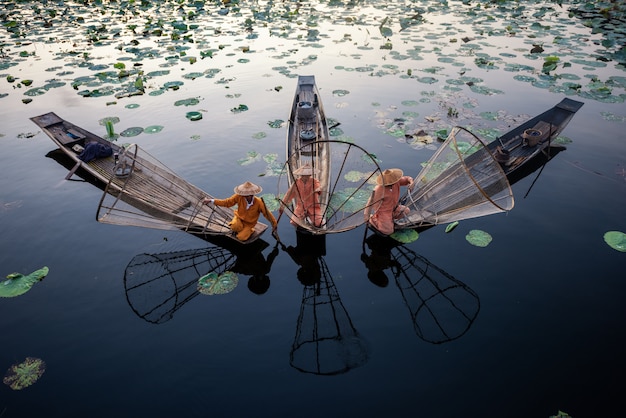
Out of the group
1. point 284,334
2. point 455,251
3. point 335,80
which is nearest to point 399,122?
point 335,80

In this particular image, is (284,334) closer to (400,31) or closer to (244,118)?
(244,118)

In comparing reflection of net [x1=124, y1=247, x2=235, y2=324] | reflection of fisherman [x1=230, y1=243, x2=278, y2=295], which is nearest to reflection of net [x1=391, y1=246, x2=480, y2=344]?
reflection of fisherman [x1=230, y1=243, x2=278, y2=295]

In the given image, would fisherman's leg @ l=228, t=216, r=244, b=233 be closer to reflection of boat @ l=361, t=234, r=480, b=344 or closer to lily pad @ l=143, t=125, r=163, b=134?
reflection of boat @ l=361, t=234, r=480, b=344

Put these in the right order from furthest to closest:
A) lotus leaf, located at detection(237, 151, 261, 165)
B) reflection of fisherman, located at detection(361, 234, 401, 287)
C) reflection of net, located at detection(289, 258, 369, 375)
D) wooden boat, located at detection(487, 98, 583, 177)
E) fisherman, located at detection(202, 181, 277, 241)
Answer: lotus leaf, located at detection(237, 151, 261, 165)
wooden boat, located at detection(487, 98, 583, 177)
reflection of fisherman, located at detection(361, 234, 401, 287)
fisherman, located at detection(202, 181, 277, 241)
reflection of net, located at detection(289, 258, 369, 375)

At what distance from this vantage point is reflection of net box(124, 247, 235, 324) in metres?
4.34

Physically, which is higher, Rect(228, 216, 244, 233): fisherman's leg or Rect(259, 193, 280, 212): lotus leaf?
Rect(228, 216, 244, 233): fisherman's leg

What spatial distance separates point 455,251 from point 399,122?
4.64 m

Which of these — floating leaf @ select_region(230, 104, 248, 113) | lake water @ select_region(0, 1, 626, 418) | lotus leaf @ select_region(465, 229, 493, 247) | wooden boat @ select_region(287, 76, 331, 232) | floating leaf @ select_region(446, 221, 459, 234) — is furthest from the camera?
floating leaf @ select_region(230, 104, 248, 113)

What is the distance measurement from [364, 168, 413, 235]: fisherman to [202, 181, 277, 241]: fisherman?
5.19 feet

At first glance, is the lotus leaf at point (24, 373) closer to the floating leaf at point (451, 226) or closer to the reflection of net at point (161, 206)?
the reflection of net at point (161, 206)

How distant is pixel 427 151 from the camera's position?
24.6 ft

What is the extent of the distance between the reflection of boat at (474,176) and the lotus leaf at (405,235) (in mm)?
207

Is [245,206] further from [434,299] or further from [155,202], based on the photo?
[434,299]

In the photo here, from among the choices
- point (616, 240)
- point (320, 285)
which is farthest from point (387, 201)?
point (616, 240)
